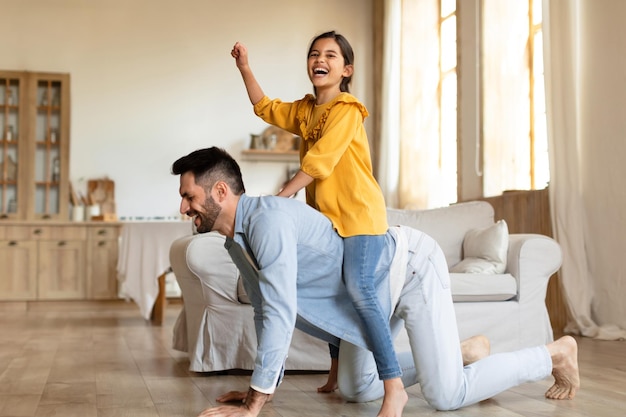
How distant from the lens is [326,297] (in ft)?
7.52

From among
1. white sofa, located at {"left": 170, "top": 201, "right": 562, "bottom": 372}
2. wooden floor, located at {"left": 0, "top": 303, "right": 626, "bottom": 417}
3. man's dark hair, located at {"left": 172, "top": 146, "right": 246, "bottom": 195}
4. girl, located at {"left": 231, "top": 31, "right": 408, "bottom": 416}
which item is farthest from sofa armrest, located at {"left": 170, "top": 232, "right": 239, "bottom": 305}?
man's dark hair, located at {"left": 172, "top": 146, "right": 246, "bottom": 195}

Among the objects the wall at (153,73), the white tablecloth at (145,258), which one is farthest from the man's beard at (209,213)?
the wall at (153,73)

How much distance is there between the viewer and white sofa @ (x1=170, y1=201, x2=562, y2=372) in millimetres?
3219

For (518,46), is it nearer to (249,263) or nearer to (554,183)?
(554,183)

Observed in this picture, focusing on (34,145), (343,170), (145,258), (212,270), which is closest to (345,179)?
(343,170)

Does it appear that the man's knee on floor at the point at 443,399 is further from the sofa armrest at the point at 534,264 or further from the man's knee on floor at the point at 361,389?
the sofa armrest at the point at 534,264

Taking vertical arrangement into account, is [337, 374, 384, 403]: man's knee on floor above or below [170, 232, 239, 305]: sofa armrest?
below

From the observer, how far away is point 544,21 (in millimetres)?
5668

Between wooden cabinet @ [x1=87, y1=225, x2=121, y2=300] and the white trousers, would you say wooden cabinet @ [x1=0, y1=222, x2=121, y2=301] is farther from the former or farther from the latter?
the white trousers

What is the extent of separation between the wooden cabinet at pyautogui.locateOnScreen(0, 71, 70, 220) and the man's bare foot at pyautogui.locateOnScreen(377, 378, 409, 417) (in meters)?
6.21

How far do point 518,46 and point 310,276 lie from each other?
487 centimetres

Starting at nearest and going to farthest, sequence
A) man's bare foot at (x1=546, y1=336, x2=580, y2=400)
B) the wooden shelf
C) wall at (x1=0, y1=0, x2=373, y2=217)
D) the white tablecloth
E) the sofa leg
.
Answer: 1. man's bare foot at (x1=546, y1=336, x2=580, y2=400)
2. the white tablecloth
3. the sofa leg
4. wall at (x1=0, y1=0, x2=373, y2=217)
5. the wooden shelf

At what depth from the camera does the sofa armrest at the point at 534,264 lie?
3824 millimetres

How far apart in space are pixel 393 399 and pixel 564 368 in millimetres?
623
